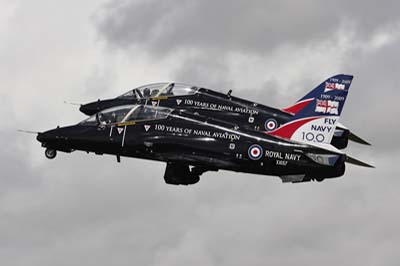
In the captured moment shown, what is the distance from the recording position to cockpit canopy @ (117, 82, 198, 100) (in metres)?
94.8

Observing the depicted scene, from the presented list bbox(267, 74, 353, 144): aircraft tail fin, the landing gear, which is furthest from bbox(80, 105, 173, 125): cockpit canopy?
bbox(267, 74, 353, 144): aircraft tail fin

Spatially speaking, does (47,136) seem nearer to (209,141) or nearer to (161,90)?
(209,141)

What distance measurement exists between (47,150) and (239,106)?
13.5 metres

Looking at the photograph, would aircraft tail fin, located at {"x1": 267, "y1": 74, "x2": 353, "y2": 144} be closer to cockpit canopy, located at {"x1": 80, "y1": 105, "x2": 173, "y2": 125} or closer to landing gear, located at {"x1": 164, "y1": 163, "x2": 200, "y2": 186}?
landing gear, located at {"x1": 164, "y1": 163, "x2": 200, "y2": 186}

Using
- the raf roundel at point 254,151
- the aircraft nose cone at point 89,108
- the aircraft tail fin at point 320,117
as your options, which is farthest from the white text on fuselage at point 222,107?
the raf roundel at point 254,151

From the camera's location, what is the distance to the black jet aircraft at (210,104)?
93.8 meters

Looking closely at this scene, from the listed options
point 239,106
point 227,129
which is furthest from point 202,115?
point 227,129

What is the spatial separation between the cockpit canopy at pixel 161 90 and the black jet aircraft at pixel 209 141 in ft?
27.2

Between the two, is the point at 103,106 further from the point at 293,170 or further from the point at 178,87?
the point at 293,170

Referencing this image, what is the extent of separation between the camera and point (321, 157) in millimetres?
83250

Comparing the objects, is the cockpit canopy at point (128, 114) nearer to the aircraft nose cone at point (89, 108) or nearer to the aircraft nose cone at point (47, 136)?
the aircraft nose cone at point (47, 136)

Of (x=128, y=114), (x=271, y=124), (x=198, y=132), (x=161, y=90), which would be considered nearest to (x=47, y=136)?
(x=128, y=114)

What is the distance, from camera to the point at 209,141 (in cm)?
8444

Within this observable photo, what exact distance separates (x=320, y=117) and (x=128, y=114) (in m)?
10.6
